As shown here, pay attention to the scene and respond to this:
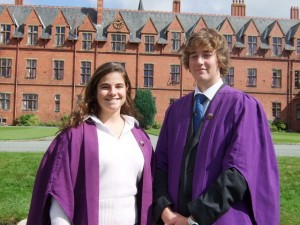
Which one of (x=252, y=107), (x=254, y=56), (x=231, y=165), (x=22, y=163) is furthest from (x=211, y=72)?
(x=254, y=56)

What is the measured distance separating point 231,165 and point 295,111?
116ft

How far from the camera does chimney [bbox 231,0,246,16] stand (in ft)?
126

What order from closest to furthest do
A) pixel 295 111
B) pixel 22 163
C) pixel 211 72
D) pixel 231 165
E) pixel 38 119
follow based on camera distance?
pixel 231 165, pixel 211 72, pixel 22 163, pixel 38 119, pixel 295 111

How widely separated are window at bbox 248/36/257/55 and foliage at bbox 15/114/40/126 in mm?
19636

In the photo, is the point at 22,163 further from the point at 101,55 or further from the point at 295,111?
the point at 295,111

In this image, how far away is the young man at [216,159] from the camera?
2605 millimetres

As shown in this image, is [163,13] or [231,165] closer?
[231,165]

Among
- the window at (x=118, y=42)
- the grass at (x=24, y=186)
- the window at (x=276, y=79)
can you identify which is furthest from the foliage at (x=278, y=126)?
the grass at (x=24, y=186)

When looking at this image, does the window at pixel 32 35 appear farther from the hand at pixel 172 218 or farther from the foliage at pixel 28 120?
the hand at pixel 172 218

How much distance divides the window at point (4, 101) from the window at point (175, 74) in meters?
14.3

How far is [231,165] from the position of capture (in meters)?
2.61

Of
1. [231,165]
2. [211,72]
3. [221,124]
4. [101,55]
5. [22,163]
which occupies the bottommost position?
[22,163]

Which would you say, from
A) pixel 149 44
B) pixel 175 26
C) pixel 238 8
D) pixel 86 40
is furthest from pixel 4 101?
pixel 238 8

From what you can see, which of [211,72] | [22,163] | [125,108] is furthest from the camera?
[22,163]
